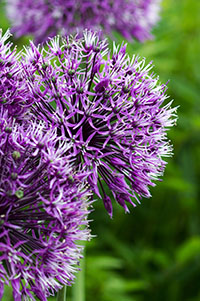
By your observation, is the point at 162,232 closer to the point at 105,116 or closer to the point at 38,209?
the point at 105,116

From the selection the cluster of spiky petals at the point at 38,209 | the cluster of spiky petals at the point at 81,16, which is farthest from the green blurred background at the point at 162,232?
the cluster of spiky petals at the point at 38,209

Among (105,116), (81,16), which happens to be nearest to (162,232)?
(81,16)

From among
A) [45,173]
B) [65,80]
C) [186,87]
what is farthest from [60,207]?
[186,87]

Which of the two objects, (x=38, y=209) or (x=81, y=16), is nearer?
(x=38, y=209)

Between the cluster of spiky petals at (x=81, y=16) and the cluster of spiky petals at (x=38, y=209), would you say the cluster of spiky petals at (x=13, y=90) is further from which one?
the cluster of spiky petals at (x=81, y=16)

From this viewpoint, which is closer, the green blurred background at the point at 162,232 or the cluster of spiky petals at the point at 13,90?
the cluster of spiky petals at the point at 13,90

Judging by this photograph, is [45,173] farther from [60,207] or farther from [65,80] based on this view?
[65,80]

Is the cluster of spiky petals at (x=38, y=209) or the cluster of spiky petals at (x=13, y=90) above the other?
the cluster of spiky petals at (x=13, y=90)
